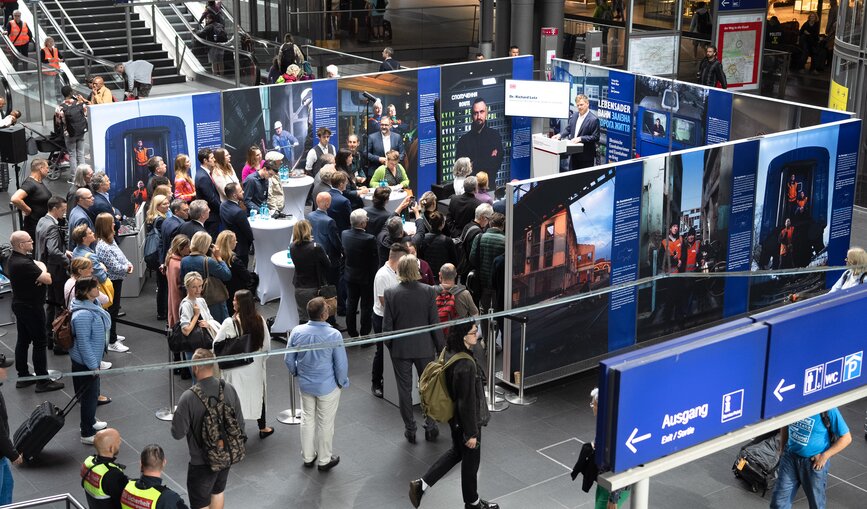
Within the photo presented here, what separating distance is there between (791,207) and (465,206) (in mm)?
3496

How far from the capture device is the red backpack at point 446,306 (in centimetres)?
878

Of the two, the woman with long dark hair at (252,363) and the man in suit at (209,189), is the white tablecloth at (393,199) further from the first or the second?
the woman with long dark hair at (252,363)

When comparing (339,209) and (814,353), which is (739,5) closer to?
→ (339,209)

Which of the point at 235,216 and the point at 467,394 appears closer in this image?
the point at 467,394

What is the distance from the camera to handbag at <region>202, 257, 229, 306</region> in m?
9.06

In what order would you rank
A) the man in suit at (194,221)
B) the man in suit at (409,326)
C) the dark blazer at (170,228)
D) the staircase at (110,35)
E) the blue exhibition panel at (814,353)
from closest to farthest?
the blue exhibition panel at (814,353), the man in suit at (409,326), the man in suit at (194,221), the dark blazer at (170,228), the staircase at (110,35)

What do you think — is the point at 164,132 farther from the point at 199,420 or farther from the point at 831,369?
the point at 831,369

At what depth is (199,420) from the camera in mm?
6770

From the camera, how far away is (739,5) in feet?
67.4

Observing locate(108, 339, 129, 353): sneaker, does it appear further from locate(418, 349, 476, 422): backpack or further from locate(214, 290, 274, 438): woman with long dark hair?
locate(418, 349, 476, 422): backpack

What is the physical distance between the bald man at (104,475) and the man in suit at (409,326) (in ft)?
9.24

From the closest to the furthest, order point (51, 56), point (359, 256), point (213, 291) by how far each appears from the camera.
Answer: point (213, 291) < point (359, 256) < point (51, 56)

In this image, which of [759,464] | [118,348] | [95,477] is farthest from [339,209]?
[95,477]

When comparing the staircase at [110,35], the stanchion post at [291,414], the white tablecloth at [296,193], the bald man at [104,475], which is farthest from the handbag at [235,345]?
the staircase at [110,35]
